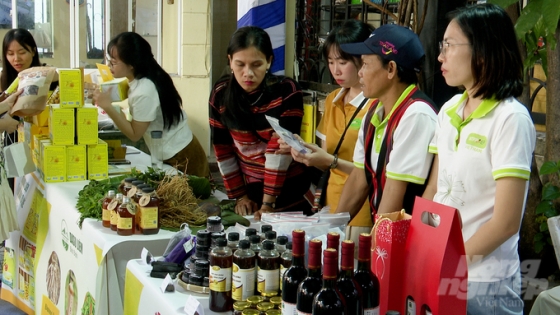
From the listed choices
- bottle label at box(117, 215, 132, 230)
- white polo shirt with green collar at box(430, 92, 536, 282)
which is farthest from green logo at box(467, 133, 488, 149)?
bottle label at box(117, 215, 132, 230)

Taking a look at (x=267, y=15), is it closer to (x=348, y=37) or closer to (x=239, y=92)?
(x=239, y=92)

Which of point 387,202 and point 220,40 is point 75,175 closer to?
point 387,202

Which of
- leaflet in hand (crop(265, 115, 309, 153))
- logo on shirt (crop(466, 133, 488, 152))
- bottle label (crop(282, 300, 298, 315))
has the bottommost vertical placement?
bottle label (crop(282, 300, 298, 315))

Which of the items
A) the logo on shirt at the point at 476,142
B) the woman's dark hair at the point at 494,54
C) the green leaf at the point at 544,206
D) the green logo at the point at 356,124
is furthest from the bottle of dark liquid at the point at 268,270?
the green leaf at the point at 544,206

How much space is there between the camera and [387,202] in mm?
2141

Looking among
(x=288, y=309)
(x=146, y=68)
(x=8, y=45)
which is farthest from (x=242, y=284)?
(x=8, y=45)

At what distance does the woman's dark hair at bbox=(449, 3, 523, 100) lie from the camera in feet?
5.77

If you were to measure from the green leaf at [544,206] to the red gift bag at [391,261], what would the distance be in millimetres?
1972

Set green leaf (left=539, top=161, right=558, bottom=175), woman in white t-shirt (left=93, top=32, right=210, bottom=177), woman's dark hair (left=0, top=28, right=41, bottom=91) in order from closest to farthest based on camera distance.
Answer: green leaf (left=539, top=161, right=558, bottom=175), woman in white t-shirt (left=93, top=32, right=210, bottom=177), woman's dark hair (left=0, top=28, right=41, bottom=91)

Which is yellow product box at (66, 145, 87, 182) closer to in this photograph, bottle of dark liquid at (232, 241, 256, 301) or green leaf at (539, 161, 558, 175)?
bottle of dark liquid at (232, 241, 256, 301)

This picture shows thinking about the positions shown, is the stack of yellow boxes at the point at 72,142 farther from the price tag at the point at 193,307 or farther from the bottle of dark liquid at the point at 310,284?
the bottle of dark liquid at the point at 310,284

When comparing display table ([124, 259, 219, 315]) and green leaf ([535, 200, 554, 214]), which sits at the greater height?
green leaf ([535, 200, 554, 214])

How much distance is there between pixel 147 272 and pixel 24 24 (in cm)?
630

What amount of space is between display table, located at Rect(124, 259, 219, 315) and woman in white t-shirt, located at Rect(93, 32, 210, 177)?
1549 mm
